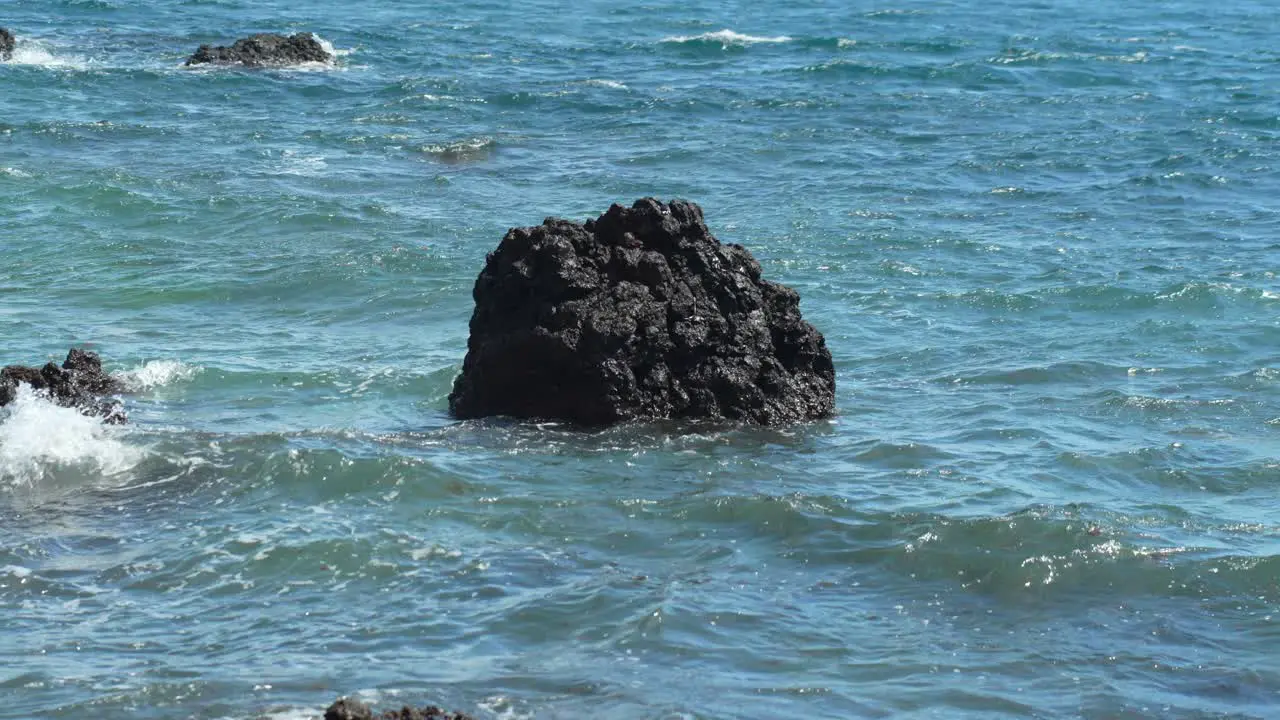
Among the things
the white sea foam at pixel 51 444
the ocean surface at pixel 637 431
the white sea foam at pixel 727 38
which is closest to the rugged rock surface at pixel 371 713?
the ocean surface at pixel 637 431

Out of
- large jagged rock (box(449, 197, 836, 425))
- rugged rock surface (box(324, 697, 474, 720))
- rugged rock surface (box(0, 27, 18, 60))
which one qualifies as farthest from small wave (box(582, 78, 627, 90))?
rugged rock surface (box(324, 697, 474, 720))

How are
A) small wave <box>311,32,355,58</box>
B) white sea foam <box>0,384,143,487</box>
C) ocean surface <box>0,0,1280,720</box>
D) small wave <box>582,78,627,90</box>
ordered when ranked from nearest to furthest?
ocean surface <box>0,0,1280,720</box>, white sea foam <box>0,384,143,487</box>, small wave <box>582,78,627,90</box>, small wave <box>311,32,355,58</box>

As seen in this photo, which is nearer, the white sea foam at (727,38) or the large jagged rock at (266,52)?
the large jagged rock at (266,52)

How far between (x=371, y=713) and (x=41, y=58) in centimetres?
2849

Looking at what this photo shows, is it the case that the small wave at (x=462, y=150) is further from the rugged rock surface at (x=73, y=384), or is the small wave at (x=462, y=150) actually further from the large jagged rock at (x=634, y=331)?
the large jagged rock at (x=634, y=331)

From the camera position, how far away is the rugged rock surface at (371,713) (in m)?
6.58

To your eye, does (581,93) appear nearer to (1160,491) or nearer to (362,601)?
(1160,491)

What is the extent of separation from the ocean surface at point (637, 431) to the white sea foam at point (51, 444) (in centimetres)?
4

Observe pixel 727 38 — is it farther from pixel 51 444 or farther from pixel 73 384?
pixel 51 444

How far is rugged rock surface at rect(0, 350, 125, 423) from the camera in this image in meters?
12.2

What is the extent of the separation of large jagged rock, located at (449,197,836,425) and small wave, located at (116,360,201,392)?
2574 millimetres

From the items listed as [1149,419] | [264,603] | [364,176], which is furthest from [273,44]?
[264,603]

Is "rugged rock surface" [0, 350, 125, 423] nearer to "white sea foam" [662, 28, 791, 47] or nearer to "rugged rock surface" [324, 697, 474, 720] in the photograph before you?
A: "rugged rock surface" [324, 697, 474, 720]

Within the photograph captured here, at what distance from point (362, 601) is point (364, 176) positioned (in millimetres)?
14625
